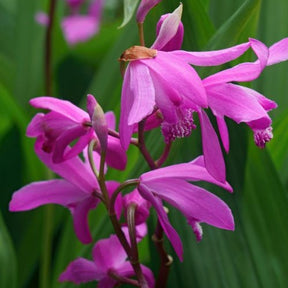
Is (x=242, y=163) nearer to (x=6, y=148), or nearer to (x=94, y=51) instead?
(x=6, y=148)

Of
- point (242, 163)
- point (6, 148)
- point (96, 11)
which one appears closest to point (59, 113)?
point (242, 163)

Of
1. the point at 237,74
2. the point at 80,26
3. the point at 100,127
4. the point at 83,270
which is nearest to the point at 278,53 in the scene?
the point at 237,74

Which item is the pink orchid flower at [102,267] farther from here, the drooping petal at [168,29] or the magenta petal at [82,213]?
the drooping petal at [168,29]

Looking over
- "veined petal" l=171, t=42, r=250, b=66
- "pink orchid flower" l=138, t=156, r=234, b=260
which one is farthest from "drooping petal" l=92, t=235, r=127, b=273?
"veined petal" l=171, t=42, r=250, b=66

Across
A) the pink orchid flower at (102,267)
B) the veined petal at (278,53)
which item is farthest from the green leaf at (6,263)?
the veined petal at (278,53)

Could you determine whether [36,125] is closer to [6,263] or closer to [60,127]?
[60,127]

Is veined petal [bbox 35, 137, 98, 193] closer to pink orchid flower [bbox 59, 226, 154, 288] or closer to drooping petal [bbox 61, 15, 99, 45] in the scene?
pink orchid flower [bbox 59, 226, 154, 288]
